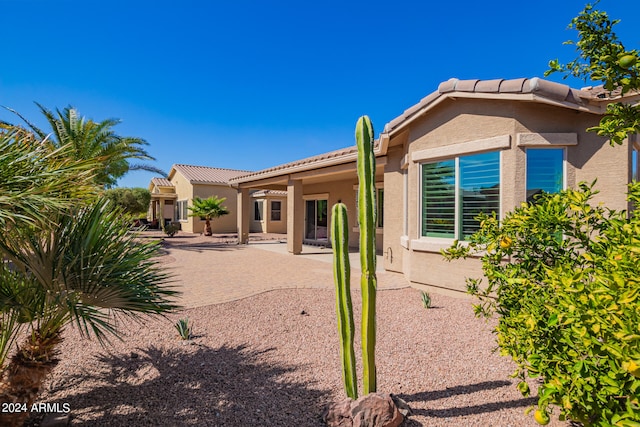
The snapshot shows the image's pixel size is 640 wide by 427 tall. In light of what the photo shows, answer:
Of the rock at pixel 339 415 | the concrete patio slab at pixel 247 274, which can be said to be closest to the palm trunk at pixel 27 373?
the rock at pixel 339 415

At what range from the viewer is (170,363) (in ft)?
14.6

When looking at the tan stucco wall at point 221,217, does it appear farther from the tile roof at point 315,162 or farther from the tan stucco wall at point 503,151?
→ the tan stucco wall at point 503,151

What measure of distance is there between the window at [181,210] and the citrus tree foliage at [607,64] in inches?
1255

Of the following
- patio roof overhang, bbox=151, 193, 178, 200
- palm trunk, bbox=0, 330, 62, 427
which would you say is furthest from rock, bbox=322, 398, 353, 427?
patio roof overhang, bbox=151, 193, 178, 200

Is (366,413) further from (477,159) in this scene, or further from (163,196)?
(163,196)

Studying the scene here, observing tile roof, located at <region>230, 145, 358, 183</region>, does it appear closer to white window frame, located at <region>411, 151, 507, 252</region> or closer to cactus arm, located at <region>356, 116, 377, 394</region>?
white window frame, located at <region>411, 151, 507, 252</region>

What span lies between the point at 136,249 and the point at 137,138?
18.0 metres

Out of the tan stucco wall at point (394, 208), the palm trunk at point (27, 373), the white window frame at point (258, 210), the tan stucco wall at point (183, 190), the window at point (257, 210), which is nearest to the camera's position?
the palm trunk at point (27, 373)

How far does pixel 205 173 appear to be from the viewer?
32.8 m

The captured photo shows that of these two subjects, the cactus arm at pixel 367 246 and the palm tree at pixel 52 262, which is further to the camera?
the cactus arm at pixel 367 246

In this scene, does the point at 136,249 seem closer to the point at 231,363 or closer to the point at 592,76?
the point at 231,363

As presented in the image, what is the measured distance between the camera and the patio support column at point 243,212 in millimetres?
19391

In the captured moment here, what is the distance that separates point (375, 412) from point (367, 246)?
158 cm

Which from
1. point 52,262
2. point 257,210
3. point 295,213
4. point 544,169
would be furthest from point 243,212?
point 52,262
